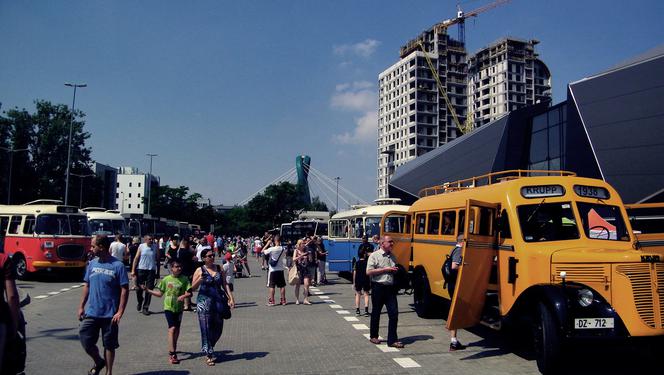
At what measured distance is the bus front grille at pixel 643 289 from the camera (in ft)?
22.6

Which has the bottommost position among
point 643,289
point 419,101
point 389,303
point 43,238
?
point 389,303

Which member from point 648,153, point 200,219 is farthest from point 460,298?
point 200,219

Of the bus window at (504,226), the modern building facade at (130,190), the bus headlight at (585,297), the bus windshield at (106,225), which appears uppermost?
the modern building facade at (130,190)

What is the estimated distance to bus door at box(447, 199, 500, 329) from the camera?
8.32 m

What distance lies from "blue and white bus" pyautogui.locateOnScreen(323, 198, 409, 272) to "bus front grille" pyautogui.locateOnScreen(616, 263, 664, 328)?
13.0 m

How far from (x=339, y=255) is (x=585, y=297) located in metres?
15.8

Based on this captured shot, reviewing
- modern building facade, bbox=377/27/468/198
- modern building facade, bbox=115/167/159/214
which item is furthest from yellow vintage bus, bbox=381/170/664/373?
modern building facade, bbox=115/167/159/214

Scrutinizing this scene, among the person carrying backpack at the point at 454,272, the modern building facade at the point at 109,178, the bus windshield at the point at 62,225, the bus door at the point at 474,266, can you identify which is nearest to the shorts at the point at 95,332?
the bus door at the point at 474,266

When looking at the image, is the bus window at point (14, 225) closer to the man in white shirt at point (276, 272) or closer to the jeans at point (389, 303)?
the man in white shirt at point (276, 272)

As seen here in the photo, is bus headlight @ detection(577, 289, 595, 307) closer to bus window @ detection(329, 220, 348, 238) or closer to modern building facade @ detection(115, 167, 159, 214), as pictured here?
bus window @ detection(329, 220, 348, 238)

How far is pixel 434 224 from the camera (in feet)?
40.4

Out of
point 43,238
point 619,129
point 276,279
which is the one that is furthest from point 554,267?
point 619,129

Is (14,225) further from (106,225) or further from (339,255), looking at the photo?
(339,255)

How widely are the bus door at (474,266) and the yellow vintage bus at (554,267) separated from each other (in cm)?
2
